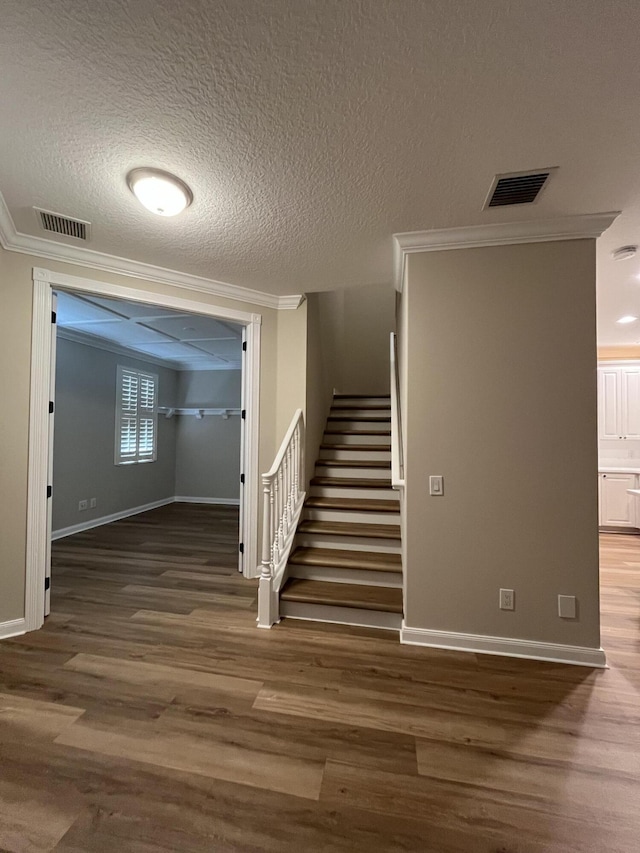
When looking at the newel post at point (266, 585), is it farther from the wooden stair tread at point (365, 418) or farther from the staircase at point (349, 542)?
the wooden stair tread at point (365, 418)

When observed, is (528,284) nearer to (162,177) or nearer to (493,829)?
(162,177)

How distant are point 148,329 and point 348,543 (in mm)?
3639

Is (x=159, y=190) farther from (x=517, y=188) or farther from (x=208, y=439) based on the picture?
(x=208, y=439)

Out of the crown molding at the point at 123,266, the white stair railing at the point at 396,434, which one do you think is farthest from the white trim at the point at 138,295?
the white stair railing at the point at 396,434

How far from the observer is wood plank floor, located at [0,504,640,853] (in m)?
1.26

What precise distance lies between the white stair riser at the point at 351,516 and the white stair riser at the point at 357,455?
2.38 ft

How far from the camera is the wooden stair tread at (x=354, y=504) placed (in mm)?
3301

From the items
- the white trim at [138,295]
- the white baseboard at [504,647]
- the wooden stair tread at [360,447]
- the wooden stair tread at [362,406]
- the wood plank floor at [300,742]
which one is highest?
the white trim at [138,295]

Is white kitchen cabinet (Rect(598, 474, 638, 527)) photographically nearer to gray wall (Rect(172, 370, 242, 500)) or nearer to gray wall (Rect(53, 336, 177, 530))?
gray wall (Rect(172, 370, 242, 500))

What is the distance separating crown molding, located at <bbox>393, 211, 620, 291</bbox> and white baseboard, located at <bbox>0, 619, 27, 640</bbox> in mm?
3526

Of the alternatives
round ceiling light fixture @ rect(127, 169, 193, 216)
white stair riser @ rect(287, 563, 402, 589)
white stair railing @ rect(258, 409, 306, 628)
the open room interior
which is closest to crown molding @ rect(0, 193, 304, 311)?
the open room interior

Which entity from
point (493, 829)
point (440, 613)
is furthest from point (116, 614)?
point (493, 829)

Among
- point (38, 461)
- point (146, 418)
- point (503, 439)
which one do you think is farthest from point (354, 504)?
point (146, 418)

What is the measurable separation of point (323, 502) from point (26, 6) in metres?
3.19
